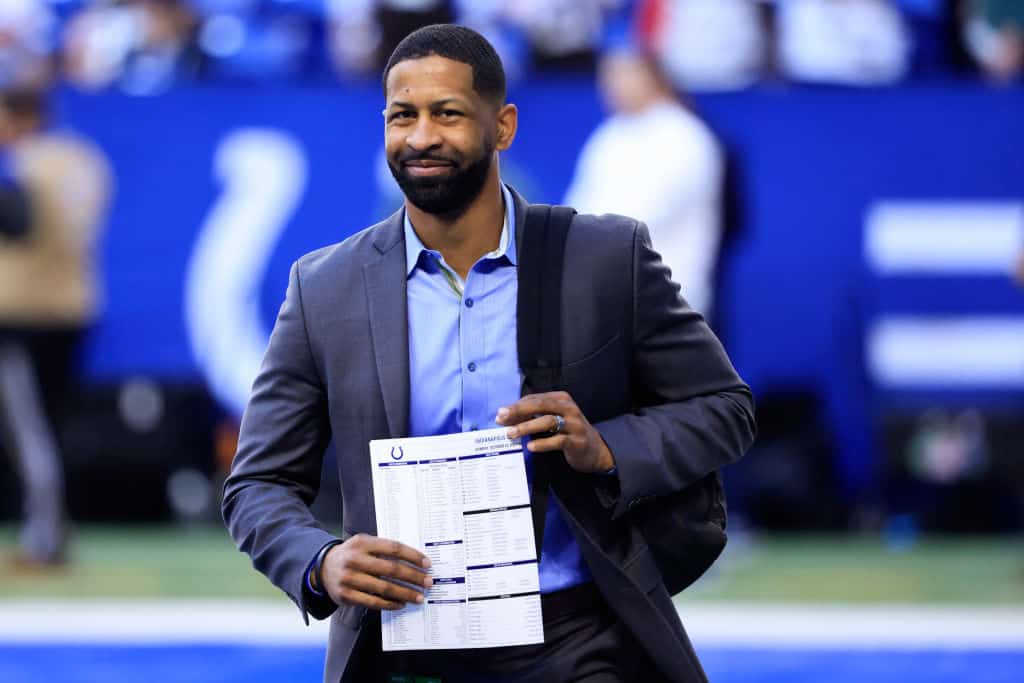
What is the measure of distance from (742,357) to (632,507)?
18.6 feet

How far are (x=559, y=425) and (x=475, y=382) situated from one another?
0.23 meters

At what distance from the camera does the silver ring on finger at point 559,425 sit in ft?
7.59

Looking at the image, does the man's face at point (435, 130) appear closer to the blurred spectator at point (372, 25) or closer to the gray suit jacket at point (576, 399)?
the gray suit jacket at point (576, 399)

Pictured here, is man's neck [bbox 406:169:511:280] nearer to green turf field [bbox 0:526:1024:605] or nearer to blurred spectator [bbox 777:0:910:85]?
green turf field [bbox 0:526:1024:605]

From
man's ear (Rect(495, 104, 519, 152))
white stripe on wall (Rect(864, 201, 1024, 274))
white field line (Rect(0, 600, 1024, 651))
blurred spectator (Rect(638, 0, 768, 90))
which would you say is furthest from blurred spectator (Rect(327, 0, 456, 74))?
man's ear (Rect(495, 104, 519, 152))

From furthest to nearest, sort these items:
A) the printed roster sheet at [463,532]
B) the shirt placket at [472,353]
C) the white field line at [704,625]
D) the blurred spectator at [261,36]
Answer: the blurred spectator at [261,36] → the white field line at [704,625] → the shirt placket at [472,353] → the printed roster sheet at [463,532]

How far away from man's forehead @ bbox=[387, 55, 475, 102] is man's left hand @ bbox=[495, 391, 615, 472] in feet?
1.60

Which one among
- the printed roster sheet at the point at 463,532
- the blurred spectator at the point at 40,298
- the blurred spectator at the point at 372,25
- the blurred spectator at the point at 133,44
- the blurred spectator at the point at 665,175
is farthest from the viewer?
the blurred spectator at the point at 133,44

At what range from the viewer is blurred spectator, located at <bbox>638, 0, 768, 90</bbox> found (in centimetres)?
823

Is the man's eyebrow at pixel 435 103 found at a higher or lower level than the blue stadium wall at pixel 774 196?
lower

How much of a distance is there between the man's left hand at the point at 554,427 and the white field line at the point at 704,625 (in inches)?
149

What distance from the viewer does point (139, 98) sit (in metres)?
8.59

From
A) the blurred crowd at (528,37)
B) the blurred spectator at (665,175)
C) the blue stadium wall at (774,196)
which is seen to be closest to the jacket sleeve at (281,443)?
the blurred spectator at (665,175)

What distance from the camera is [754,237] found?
8188mm
